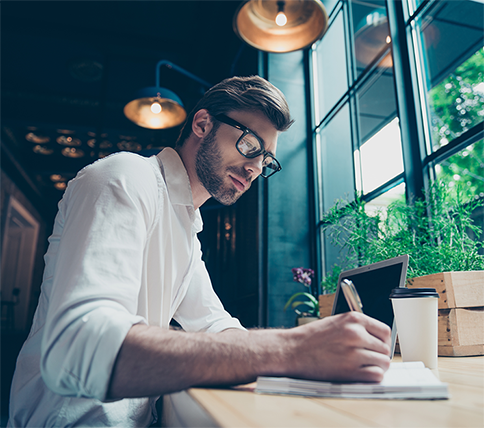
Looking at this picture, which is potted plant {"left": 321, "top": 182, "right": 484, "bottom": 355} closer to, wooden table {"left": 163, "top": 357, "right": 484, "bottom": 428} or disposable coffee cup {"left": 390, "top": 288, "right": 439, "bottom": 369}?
disposable coffee cup {"left": 390, "top": 288, "right": 439, "bottom": 369}

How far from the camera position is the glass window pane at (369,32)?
2.96 metres

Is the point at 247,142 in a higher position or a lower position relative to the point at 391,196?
lower

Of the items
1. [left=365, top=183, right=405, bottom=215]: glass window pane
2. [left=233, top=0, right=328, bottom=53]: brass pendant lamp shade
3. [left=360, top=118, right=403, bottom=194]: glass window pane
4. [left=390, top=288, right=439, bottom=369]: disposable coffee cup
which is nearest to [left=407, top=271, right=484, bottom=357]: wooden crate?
[left=390, top=288, right=439, bottom=369]: disposable coffee cup

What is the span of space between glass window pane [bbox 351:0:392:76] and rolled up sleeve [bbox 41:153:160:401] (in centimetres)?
261

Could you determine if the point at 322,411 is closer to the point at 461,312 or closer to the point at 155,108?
the point at 461,312

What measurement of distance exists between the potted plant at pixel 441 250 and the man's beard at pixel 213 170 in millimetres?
563

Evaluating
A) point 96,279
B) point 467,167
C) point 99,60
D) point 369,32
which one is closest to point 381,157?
point 467,167

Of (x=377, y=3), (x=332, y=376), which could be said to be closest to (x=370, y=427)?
(x=332, y=376)

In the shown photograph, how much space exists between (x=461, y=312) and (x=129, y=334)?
1.05 metres

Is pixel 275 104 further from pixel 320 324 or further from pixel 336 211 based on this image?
pixel 320 324

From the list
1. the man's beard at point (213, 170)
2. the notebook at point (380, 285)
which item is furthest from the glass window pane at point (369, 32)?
the notebook at point (380, 285)

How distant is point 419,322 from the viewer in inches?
36.4

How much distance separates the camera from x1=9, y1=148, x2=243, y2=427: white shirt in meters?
Result: 0.61

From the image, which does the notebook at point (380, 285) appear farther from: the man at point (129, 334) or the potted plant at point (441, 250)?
the man at point (129, 334)
